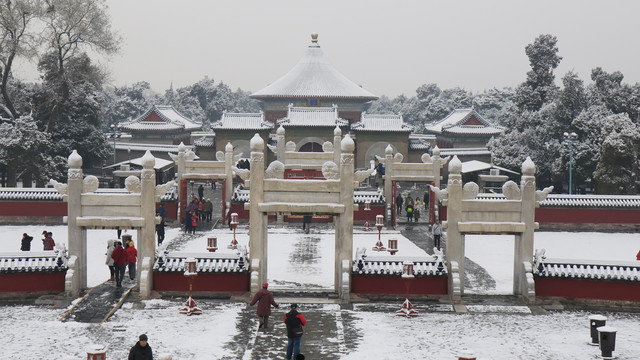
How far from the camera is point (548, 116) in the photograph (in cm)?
4997

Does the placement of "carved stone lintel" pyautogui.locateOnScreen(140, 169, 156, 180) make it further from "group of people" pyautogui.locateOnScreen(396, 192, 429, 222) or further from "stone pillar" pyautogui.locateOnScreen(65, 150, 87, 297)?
"group of people" pyautogui.locateOnScreen(396, 192, 429, 222)

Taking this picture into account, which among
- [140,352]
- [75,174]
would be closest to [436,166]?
[75,174]

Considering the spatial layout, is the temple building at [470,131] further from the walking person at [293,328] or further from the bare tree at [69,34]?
the walking person at [293,328]

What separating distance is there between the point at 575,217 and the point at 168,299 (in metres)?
21.5

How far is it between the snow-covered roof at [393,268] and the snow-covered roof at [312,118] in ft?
127

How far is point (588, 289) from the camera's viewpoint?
67.9 feet

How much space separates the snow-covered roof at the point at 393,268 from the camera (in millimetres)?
20938

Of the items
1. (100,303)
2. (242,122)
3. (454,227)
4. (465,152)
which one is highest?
(242,122)

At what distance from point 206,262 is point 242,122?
130 ft

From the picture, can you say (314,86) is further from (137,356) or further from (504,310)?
(137,356)

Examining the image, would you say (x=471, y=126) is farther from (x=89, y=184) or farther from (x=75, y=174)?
(x=75, y=174)

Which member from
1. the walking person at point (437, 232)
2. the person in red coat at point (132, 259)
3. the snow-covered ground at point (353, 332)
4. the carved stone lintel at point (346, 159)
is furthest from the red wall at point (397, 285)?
the walking person at point (437, 232)

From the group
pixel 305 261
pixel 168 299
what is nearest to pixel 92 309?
pixel 168 299

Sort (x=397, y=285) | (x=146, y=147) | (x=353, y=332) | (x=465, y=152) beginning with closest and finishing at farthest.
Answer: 1. (x=353, y=332)
2. (x=397, y=285)
3. (x=146, y=147)
4. (x=465, y=152)
